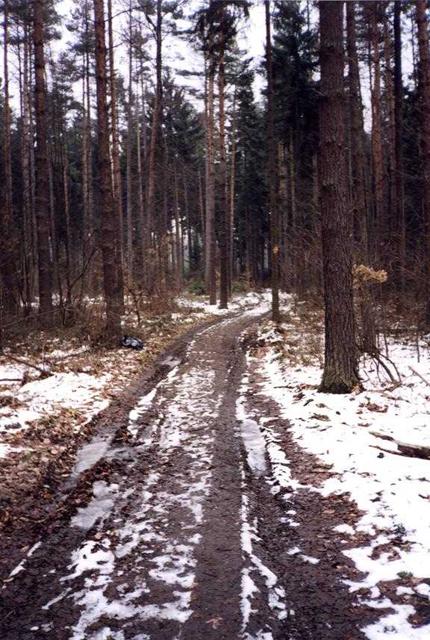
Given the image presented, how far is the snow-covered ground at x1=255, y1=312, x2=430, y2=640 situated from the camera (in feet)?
10.8

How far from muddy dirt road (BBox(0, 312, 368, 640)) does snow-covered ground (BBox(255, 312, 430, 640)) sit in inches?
8.3

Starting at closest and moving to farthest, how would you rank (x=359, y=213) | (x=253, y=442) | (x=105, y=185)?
(x=253, y=442)
(x=359, y=213)
(x=105, y=185)

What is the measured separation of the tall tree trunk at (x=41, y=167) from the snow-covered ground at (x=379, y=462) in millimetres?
7069

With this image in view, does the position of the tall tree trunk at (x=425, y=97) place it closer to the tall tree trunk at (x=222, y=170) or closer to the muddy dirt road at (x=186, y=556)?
the muddy dirt road at (x=186, y=556)

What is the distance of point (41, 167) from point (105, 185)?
92.3 inches

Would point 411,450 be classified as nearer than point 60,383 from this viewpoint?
Yes

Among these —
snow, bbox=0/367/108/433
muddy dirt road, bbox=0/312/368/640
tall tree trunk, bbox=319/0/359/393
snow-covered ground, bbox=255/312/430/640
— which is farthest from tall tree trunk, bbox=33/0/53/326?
muddy dirt road, bbox=0/312/368/640

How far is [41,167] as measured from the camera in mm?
13203

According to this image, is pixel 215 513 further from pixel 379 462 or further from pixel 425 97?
pixel 425 97

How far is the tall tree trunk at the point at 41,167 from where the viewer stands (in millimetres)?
12961

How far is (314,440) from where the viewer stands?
6.02m

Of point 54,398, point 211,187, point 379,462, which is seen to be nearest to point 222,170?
point 211,187

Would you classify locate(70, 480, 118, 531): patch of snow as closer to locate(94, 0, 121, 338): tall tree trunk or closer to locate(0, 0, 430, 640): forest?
locate(0, 0, 430, 640): forest

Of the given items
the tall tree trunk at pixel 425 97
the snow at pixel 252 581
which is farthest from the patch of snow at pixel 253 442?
the tall tree trunk at pixel 425 97
